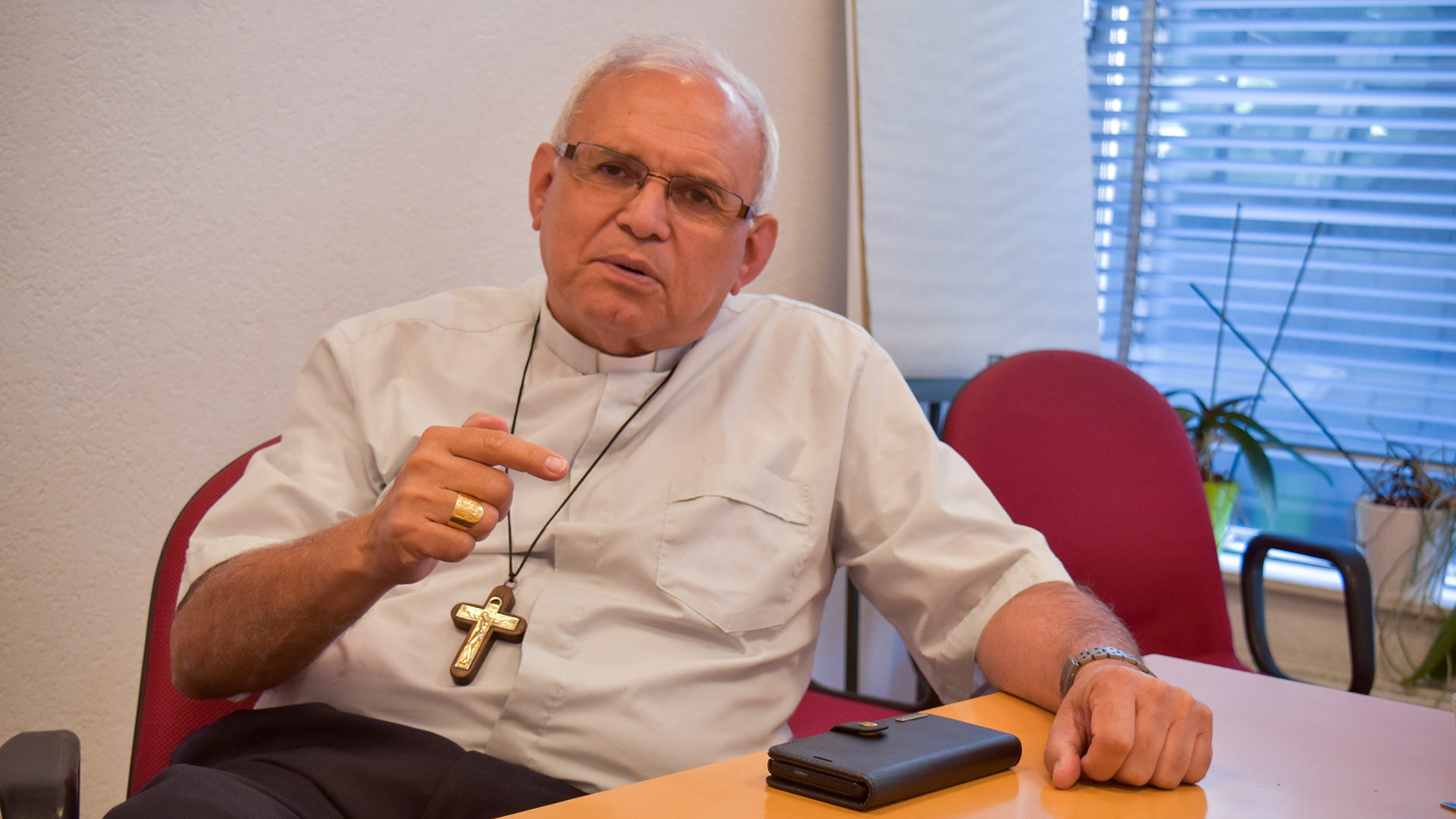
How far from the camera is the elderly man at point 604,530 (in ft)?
3.77

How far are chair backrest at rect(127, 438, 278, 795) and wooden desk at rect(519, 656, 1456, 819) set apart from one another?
737mm

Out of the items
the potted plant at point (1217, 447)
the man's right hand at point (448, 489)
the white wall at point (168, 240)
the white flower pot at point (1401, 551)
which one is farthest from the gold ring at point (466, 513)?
the white flower pot at point (1401, 551)

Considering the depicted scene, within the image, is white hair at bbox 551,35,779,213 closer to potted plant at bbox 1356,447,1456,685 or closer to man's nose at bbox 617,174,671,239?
man's nose at bbox 617,174,671,239

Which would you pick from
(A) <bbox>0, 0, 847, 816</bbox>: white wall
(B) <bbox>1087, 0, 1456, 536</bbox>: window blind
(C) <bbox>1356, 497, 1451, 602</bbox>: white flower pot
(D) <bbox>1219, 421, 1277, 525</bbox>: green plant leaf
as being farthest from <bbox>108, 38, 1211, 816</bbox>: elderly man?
(B) <bbox>1087, 0, 1456, 536</bbox>: window blind

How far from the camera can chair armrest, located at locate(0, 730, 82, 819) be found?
85 cm

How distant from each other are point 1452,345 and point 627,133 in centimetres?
273

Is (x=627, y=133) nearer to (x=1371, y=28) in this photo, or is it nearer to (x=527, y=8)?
(x=527, y=8)

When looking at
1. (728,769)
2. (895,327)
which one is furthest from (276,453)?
(895,327)

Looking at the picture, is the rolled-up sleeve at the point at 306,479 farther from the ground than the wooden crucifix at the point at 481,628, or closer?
farther from the ground

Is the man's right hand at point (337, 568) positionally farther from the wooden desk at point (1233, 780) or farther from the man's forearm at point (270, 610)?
the wooden desk at point (1233, 780)

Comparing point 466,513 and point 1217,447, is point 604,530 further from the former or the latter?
point 1217,447

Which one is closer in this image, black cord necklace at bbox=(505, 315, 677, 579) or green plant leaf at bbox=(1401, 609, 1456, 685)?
black cord necklace at bbox=(505, 315, 677, 579)

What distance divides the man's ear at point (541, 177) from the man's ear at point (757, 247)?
32cm

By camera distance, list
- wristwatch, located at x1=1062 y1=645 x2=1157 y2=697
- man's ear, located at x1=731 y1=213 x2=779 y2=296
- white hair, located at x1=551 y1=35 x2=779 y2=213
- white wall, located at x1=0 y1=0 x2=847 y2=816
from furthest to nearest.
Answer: man's ear, located at x1=731 y1=213 x2=779 y2=296 → white hair, located at x1=551 y1=35 x2=779 y2=213 → white wall, located at x1=0 y1=0 x2=847 y2=816 → wristwatch, located at x1=1062 y1=645 x2=1157 y2=697
